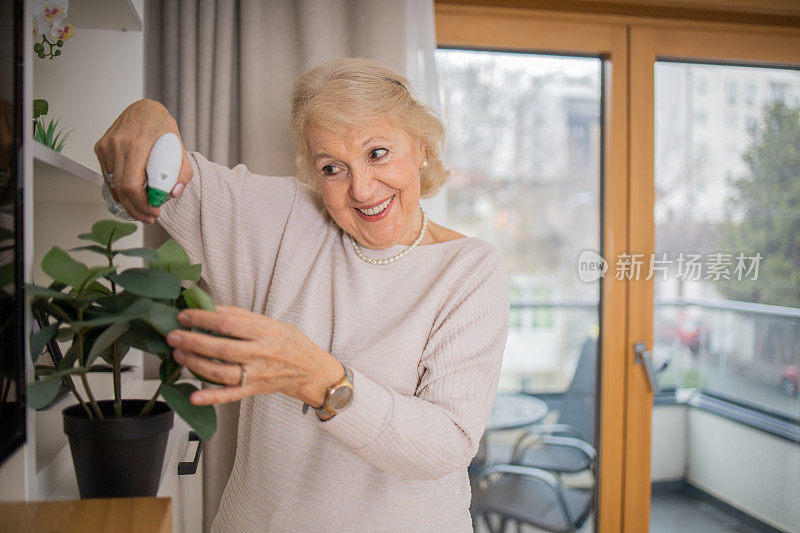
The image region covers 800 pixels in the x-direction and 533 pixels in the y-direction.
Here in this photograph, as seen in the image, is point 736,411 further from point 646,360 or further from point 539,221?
point 539,221

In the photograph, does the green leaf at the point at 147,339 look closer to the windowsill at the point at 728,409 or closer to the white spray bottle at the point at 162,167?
the white spray bottle at the point at 162,167

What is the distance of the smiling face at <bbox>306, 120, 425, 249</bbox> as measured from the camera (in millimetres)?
1099

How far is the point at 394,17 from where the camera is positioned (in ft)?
5.44

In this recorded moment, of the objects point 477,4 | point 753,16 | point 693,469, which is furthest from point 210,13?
point 693,469

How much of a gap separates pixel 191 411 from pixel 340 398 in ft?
0.85

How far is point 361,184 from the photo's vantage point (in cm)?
110

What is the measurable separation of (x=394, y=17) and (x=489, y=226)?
740mm

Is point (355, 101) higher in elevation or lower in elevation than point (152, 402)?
higher

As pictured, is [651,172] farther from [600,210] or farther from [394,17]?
[394,17]

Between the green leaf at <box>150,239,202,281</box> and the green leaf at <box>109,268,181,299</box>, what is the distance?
0.14 feet

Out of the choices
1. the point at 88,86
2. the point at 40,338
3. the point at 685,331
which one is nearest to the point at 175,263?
the point at 40,338

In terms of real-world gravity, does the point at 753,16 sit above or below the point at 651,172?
above

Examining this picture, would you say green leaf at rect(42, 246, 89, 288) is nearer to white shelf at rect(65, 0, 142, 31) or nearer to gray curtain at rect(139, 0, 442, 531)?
white shelf at rect(65, 0, 142, 31)

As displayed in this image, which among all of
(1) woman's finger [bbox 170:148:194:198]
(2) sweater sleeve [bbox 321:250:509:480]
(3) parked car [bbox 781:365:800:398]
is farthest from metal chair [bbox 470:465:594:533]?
(1) woman's finger [bbox 170:148:194:198]
